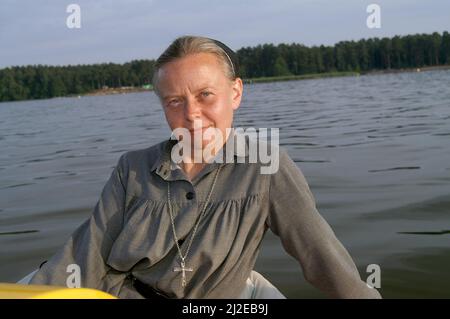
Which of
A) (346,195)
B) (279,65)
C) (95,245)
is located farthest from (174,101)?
(279,65)

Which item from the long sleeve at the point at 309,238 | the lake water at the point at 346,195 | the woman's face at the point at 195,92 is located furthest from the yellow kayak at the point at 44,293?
the lake water at the point at 346,195

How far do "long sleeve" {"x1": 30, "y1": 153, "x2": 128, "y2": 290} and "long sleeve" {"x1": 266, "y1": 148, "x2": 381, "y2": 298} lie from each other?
81 centimetres

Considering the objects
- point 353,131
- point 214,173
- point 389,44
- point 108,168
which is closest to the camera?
point 214,173

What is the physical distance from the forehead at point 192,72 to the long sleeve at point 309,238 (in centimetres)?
51

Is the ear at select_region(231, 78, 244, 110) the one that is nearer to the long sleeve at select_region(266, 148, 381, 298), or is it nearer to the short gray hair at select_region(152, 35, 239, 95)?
the short gray hair at select_region(152, 35, 239, 95)

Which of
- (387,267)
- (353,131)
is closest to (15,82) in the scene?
(353,131)

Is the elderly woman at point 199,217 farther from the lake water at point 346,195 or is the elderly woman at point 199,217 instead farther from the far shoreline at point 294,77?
the far shoreline at point 294,77

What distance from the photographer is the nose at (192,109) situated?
2.78 m

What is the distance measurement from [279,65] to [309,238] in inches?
4617

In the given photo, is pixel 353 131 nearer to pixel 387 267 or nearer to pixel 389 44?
pixel 387 267

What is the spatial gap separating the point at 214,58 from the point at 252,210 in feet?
2.47

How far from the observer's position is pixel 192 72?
9.01 feet

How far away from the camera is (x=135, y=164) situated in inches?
119

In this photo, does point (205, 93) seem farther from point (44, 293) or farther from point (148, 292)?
point (44, 293)
